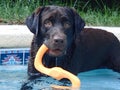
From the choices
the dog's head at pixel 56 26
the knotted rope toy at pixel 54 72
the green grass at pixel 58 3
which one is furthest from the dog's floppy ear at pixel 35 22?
the green grass at pixel 58 3

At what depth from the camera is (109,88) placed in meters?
6.64

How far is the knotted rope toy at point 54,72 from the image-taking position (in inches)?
237

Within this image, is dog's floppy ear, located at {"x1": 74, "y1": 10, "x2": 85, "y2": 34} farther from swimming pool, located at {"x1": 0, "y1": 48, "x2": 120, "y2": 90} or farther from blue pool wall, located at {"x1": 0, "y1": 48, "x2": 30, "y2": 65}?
blue pool wall, located at {"x1": 0, "y1": 48, "x2": 30, "y2": 65}

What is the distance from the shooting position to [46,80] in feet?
21.9

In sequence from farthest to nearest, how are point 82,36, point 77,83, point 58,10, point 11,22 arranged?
point 11,22
point 82,36
point 58,10
point 77,83

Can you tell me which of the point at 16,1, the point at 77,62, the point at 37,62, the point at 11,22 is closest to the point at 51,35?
the point at 37,62

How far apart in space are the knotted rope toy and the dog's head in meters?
0.11

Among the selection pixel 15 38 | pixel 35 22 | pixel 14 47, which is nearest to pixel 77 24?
pixel 35 22

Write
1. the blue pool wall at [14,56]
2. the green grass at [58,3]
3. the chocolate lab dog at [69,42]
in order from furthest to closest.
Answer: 1. the green grass at [58,3]
2. the blue pool wall at [14,56]
3. the chocolate lab dog at [69,42]

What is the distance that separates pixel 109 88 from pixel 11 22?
2972 millimetres

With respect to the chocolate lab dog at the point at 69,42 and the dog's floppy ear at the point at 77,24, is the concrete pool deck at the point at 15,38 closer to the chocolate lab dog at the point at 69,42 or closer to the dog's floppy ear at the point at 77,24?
the chocolate lab dog at the point at 69,42

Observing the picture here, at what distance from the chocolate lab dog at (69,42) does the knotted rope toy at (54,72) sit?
0.36ft

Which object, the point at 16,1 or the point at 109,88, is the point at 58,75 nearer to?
the point at 109,88

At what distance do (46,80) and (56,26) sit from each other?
0.81 meters
